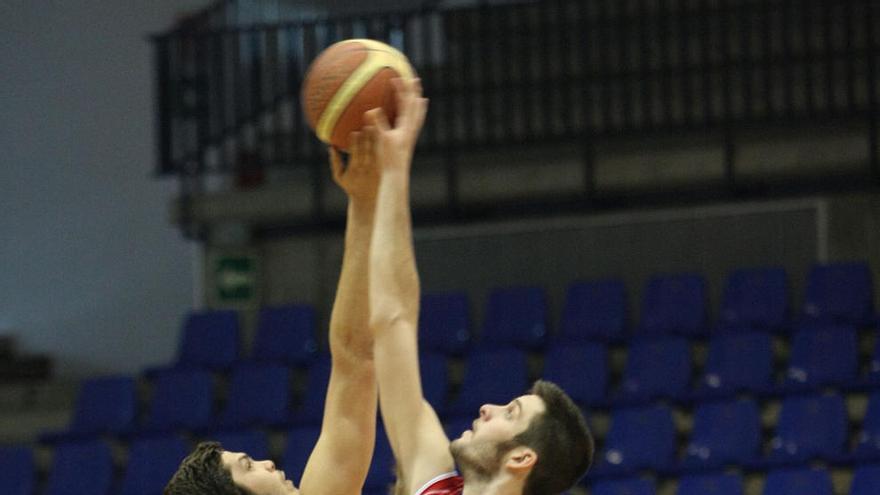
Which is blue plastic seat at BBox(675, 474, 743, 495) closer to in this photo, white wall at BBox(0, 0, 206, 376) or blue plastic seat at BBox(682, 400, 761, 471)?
blue plastic seat at BBox(682, 400, 761, 471)

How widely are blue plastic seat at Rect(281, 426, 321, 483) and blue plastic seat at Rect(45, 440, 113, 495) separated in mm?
1083

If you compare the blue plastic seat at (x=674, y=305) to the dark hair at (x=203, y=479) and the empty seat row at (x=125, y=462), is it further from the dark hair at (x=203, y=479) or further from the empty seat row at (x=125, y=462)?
the dark hair at (x=203, y=479)

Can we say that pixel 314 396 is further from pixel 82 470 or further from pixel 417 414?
pixel 417 414

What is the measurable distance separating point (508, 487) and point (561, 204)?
7571mm

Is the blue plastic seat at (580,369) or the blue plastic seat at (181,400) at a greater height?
the blue plastic seat at (580,369)

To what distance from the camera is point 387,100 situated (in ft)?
9.57

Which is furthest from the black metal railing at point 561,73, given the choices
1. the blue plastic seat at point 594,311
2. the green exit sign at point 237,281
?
the blue plastic seat at point 594,311

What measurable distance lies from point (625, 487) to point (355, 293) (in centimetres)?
426

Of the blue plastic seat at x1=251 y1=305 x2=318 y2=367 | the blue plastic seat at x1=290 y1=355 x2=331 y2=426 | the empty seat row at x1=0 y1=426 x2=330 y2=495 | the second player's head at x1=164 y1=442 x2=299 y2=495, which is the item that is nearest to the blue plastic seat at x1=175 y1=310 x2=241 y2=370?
the blue plastic seat at x1=251 y1=305 x2=318 y2=367

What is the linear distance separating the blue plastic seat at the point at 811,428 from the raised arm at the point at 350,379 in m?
4.66

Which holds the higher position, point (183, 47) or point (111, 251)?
point (183, 47)

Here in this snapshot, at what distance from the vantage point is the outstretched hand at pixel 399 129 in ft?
9.14

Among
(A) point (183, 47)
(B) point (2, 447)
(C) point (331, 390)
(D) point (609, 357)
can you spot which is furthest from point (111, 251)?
(C) point (331, 390)

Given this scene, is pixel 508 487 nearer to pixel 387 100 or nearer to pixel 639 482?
pixel 387 100
